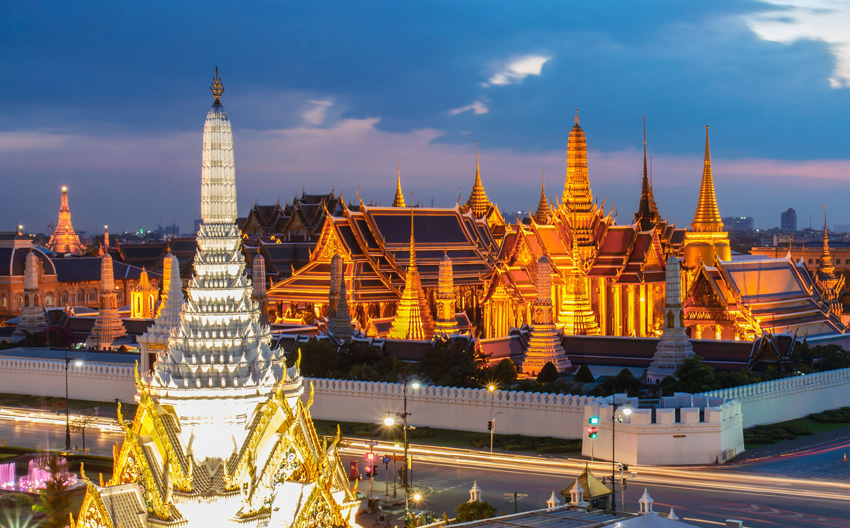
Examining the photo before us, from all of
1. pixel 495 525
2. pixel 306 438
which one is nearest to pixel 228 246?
pixel 306 438

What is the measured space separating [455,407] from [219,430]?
2224 centimetres

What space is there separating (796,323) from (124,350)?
3046cm

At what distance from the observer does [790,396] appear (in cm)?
4284

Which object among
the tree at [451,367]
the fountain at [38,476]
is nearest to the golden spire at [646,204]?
the tree at [451,367]

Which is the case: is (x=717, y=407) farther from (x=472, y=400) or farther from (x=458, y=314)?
(x=458, y=314)

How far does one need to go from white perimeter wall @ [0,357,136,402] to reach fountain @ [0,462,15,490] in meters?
14.0

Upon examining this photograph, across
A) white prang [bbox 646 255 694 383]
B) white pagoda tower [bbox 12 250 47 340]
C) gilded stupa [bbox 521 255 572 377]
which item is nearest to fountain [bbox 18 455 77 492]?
gilded stupa [bbox 521 255 572 377]

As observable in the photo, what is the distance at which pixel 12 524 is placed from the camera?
2644 centimetres

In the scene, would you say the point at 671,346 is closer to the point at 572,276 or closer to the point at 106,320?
the point at 572,276

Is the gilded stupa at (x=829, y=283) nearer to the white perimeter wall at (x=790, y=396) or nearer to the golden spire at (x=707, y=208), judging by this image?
the golden spire at (x=707, y=208)

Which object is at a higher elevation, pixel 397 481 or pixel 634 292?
pixel 634 292

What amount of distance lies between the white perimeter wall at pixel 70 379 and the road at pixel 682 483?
27.9 ft

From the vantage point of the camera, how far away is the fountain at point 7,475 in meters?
32.0

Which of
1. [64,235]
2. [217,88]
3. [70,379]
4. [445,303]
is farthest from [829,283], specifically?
[64,235]
